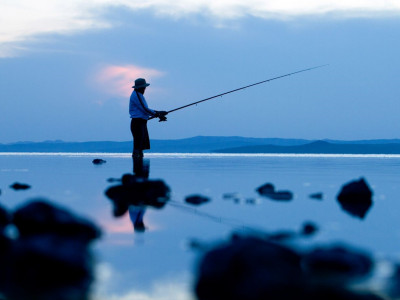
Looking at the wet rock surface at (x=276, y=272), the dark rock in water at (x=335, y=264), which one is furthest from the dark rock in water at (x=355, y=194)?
the wet rock surface at (x=276, y=272)

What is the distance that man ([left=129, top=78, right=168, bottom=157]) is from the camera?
685 inches

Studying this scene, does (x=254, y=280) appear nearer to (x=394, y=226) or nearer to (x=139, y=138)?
(x=394, y=226)

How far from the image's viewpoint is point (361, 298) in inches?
→ 152

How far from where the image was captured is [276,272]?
4.05m

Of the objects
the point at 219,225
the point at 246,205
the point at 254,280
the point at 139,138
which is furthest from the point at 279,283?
the point at 139,138

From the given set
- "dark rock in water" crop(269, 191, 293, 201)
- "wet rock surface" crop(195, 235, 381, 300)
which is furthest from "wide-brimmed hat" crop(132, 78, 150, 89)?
"wet rock surface" crop(195, 235, 381, 300)

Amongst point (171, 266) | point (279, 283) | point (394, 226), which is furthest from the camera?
point (394, 226)

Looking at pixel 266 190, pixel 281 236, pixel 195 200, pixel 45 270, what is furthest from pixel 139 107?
pixel 45 270

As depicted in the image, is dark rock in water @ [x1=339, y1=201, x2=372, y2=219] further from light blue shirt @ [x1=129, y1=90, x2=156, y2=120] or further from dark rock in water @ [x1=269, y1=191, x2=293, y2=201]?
light blue shirt @ [x1=129, y1=90, x2=156, y2=120]

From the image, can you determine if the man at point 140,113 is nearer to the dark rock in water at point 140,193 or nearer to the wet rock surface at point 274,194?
the wet rock surface at point 274,194

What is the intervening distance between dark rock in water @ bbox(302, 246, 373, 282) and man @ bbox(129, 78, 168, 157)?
12.9 m

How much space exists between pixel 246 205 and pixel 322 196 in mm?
1974

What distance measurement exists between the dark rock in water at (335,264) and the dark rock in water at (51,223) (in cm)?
219

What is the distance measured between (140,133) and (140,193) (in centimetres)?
805
